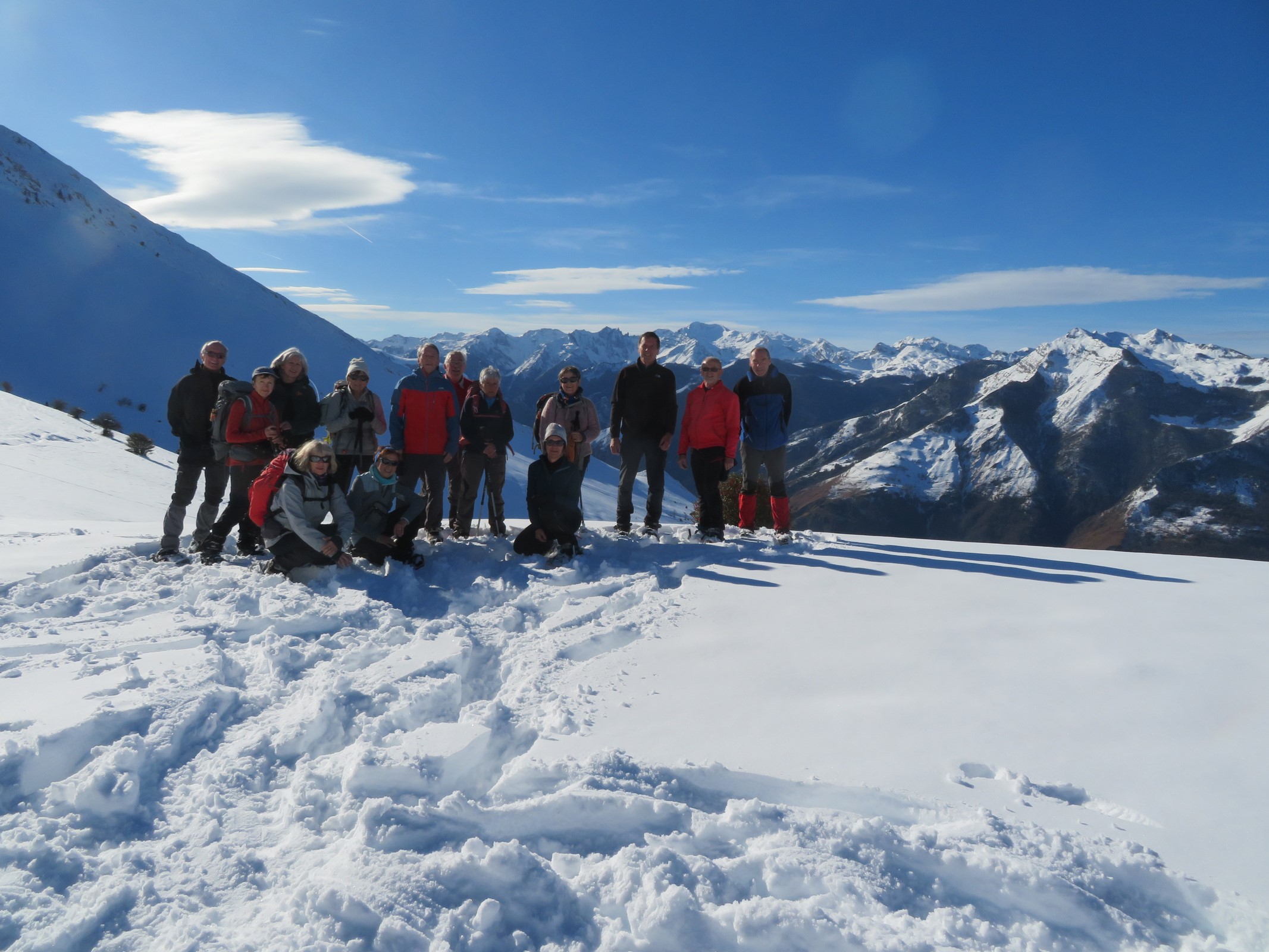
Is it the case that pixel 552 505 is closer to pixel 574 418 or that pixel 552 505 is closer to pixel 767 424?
pixel 574 418

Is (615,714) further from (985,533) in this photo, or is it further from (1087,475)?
(1087,475)

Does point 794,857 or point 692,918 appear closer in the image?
point 692,918

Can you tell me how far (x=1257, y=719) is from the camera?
401 cm

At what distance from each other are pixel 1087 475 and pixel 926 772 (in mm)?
232173

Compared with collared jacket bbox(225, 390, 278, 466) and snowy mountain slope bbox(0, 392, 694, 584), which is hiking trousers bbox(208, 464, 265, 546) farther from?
snowy mountain slope bbox(0, 392, 694, 584)

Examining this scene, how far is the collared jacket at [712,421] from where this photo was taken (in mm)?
8586

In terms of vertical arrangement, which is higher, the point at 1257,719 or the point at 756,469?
the point at 756,469

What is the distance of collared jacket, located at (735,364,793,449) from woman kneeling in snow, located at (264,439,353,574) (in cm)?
500

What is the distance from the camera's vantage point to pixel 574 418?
8.85m

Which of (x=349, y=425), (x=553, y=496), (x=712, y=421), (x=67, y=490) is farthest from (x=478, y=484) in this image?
(x=67, y=490)

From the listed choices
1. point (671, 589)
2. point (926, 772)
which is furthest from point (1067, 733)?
point (671, 589)

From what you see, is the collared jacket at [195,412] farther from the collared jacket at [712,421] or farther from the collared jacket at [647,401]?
the collared jacket at [712,421]

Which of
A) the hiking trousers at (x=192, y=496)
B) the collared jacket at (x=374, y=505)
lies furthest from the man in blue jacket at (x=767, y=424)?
the hiking trousers at (x=192, y=496)

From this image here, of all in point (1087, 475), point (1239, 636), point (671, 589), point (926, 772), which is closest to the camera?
point (926, 772)
